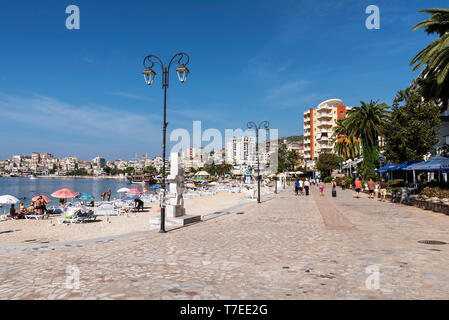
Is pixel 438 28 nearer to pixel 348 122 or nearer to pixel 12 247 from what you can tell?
pixel 12 247

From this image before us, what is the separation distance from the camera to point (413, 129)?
24734mm

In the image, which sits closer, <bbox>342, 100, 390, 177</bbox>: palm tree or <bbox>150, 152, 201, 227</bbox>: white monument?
<bbox>150, 152, 201, 227</bbox>: white monument

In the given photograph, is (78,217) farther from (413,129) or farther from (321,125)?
(321,125)

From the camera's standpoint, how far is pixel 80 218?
1617 centimetres

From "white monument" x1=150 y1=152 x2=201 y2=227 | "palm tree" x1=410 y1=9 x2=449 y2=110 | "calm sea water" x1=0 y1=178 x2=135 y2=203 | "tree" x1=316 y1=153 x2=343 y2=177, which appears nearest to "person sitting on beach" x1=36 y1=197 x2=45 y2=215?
"white monument" x1=150 y1=152 x2=201 y2=227

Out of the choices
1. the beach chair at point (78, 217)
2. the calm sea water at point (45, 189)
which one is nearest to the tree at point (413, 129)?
the beach chair at point (78, 217)

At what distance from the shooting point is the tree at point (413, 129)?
80.5 ft

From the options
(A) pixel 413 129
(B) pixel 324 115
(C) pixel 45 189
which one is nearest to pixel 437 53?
(A) pixel 413 129

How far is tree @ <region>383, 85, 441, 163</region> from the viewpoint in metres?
24.5

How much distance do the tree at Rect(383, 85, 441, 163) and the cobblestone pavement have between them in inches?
661

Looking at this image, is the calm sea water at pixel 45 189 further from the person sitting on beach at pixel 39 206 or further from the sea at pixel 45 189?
the person sitting on beach at pixel 39 206

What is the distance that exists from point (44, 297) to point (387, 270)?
5971mm

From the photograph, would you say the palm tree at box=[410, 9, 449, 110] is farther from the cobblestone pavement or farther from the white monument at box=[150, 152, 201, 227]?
the white monument at box=[150, 152, 201, 227]
